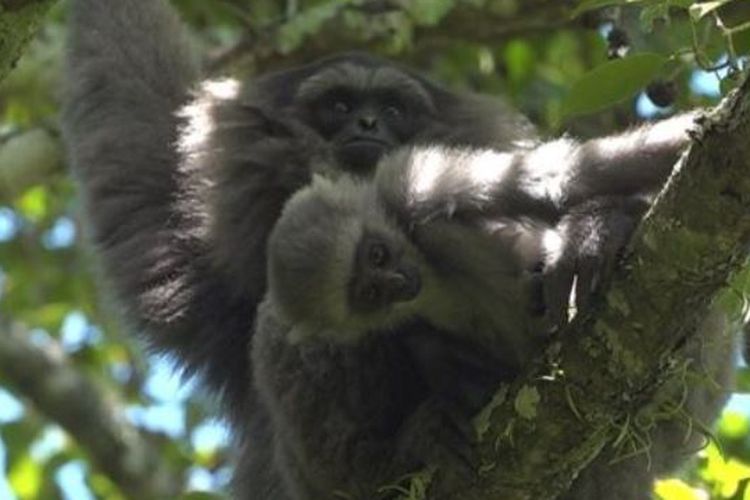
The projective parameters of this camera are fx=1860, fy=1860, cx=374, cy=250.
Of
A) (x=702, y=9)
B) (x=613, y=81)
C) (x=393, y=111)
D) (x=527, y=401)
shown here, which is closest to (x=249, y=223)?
(x=393, y=111)

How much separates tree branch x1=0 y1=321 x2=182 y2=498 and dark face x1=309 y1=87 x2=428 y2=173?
2.72m

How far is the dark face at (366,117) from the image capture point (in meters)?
6.84

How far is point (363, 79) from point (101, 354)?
4899 mm

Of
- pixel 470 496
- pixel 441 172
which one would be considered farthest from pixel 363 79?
pixel 470 496

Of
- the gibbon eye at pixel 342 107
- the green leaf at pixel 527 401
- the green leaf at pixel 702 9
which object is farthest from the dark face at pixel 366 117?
the green leaf at pixel 702 9

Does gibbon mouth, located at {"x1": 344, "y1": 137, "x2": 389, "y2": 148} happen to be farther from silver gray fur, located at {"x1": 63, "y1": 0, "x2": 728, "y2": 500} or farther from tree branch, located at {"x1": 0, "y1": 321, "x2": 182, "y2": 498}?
tree branch, located at {"x1": 0, "y1": 321, "x2": 182, "y2": 498}

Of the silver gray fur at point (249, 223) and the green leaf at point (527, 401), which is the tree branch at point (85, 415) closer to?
the silver gray fur at point (249, 223)

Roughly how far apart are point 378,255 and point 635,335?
3.51 feet

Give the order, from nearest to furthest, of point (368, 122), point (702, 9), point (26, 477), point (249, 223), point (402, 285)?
point (702, 9) → point (402, 285) → point (249, 223) → point (368, 122) → point (26, 477)

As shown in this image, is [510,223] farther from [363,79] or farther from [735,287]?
[363,79]

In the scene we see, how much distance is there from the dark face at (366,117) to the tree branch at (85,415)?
2.72 meters

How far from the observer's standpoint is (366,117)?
689 centimetres

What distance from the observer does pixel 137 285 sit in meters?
7.10

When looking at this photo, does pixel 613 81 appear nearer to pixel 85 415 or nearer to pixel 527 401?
pixel 527 401
